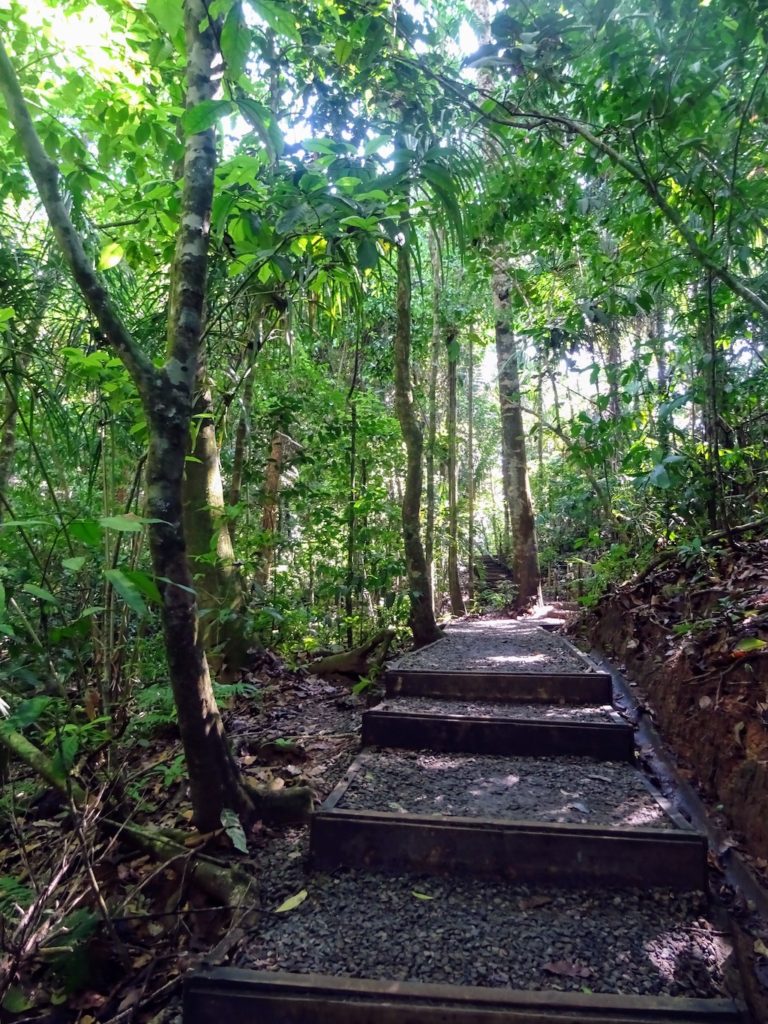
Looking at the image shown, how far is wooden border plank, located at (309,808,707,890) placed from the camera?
7.14ft

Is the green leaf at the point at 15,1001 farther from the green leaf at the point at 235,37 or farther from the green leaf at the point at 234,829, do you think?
the green leaf at the point at 235,37

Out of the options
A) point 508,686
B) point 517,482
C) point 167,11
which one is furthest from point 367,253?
point 517,482

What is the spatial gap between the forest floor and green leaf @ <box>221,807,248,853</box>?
0.18 ft

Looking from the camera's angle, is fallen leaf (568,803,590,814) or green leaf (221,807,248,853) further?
fallen leaf (568,803,590,814)

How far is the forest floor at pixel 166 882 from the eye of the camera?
1787 millimetres

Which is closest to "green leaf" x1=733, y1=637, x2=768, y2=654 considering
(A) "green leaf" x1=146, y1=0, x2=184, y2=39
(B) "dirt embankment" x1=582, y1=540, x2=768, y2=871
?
(B) "dirt embankment" x1=582, y1=540, x2=768, y2=871

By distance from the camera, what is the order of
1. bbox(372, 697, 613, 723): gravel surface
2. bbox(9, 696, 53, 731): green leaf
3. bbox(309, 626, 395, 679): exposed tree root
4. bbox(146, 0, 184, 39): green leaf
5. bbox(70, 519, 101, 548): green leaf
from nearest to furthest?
bbox(70, 519, 101, 548): green leaf, bbox(9, 696, 53, 731): green leaf, bbox(146, 0, 184, 39): green leaf, bbox(372, 697, 613, 723): gravel surface, bbox(309, 626, 395, 679): exposed tree root

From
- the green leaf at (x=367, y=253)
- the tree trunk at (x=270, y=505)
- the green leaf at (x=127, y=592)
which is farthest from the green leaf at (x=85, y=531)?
the tree trunk at (x=270, y=505)

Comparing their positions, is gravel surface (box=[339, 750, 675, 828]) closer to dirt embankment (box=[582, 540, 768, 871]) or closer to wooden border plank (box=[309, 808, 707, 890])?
wooden border plank (box=[309, 808, 707, 890])

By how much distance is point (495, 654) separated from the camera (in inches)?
194

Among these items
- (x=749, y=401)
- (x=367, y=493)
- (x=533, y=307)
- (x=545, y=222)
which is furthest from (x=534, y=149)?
(x=533, y=307)

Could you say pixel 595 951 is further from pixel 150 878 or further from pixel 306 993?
pixel 150 878

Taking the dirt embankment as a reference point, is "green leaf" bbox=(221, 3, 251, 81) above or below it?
above

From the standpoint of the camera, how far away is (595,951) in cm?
189
